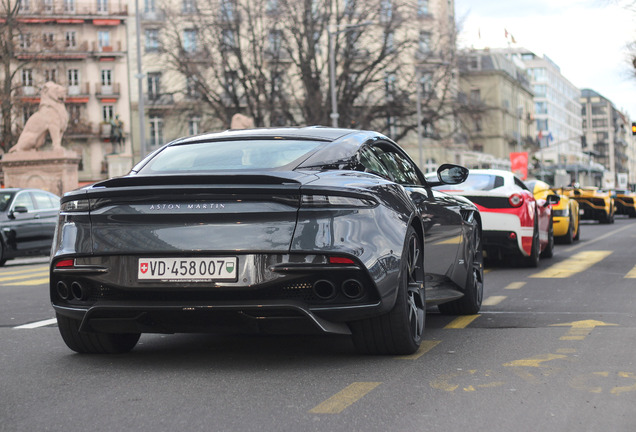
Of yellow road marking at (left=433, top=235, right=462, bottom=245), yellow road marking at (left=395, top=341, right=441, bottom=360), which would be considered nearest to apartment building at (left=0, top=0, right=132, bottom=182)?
yellow road marking at (left=433, top=235, right=462, bottom=245)

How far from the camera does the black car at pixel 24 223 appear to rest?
746 inches

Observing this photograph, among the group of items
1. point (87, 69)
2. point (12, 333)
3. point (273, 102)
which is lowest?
point (12, 333)

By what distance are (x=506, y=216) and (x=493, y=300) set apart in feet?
14.2

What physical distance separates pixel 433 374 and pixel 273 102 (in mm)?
41703

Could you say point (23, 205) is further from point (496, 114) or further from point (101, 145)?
point (496, 114)

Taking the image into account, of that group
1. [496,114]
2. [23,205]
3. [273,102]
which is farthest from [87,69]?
[23,205]

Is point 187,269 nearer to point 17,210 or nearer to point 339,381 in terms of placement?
point 339,381

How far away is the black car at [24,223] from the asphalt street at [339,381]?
11.3m

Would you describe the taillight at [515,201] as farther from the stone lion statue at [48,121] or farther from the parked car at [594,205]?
the stone lion statue at [48,121]

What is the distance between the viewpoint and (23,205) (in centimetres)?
1948

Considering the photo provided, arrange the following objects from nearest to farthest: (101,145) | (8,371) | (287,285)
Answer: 1. (287,285)
2. (8,371)
3. (101,145)

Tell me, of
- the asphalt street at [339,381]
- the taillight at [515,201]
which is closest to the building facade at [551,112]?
the taillight at [515,201]

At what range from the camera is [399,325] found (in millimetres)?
5773

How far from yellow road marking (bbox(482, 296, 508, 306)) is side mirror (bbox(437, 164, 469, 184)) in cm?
169
